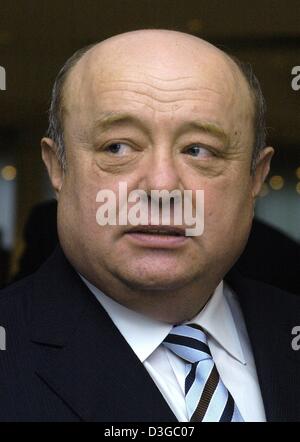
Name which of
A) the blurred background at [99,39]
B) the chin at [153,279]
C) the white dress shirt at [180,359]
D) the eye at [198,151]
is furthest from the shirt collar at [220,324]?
the blurred background at [99,39]

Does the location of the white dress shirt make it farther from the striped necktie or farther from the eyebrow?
the eyebrow

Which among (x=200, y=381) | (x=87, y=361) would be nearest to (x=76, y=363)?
(x=87, y=361)

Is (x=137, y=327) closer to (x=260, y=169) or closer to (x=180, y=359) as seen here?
(x=180, y=359)

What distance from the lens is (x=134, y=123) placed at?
161cm

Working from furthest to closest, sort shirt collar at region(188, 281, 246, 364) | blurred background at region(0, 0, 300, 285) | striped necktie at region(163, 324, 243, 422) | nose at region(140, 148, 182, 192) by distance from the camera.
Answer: blurred background at region(0, 0, 300, 285), shirt collar at region(188, 281, 246, 364), striped necktie at region(163, 324, 243, 422), nose at region(140, 148, 182, 192)

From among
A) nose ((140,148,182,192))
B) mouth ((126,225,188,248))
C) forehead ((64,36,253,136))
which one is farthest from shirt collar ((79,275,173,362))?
forehead ((64,36,253,136))

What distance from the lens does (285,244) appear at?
9.06ft

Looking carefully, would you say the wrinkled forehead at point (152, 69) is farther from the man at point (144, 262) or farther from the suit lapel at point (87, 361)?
the suit lapel at point (87, 361)

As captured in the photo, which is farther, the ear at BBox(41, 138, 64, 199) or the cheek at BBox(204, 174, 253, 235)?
the ear at BBox(41, 138, 64, 199)

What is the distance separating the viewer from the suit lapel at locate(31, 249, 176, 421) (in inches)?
62.4

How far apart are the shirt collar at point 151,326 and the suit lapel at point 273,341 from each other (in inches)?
2.2

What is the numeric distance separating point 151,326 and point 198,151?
14.7 inches

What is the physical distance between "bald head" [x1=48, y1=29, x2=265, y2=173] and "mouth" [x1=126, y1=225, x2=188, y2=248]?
263 millimetres
